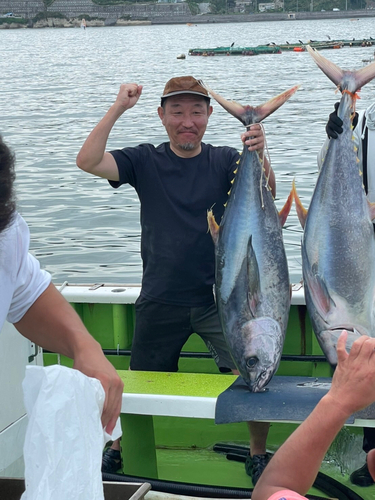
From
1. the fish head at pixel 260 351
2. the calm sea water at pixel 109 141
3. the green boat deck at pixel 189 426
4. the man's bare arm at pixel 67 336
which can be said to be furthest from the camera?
the calm sea water at pixel 109 141

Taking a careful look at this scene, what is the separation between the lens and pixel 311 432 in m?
1.67

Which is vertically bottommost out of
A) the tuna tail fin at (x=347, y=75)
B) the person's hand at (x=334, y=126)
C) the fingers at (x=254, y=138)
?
the fingers at (x=254, y=138)

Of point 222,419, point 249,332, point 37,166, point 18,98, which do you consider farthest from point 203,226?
point 18,98

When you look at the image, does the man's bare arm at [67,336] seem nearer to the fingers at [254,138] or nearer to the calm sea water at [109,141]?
the calm sea water at [109,141]

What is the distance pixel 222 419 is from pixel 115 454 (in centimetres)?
98

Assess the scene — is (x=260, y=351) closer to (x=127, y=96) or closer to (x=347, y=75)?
(x=347, y=75)

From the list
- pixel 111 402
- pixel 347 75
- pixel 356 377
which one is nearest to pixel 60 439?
pixel 111 402

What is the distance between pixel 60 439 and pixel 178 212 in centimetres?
203

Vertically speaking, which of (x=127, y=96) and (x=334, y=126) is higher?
(x=127, y=96)

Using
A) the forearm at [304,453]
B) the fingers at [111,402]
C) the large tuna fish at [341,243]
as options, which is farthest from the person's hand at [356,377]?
the large tuna fish at [341,243]

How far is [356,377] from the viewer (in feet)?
5.32

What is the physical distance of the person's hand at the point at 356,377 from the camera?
5.29 feet

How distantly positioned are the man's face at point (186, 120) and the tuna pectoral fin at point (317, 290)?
85cm

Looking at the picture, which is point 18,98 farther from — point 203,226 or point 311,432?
point 311,432
